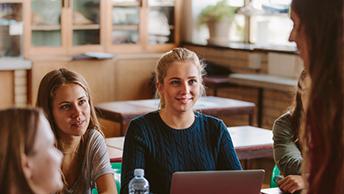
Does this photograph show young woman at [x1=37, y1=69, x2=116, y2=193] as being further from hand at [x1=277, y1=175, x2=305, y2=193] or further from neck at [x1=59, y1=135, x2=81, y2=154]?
hand at [x1=277, y1=175, x2=305, y2=193]

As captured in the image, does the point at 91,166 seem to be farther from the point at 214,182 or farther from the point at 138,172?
the point at 214,182

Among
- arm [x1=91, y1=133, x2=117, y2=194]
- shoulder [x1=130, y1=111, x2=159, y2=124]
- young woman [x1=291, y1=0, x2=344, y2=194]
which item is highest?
young woman [x1=291, y1=0, x2=344, y2=194]

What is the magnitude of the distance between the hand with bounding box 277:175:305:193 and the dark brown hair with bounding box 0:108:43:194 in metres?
1.86

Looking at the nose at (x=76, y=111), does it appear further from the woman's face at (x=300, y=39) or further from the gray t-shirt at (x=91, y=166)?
the woman's face at (x=300, y=39)

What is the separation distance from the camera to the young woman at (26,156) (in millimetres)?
1566

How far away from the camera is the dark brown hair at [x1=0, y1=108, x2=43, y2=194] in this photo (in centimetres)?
156

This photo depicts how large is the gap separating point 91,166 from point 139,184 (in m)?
0.25

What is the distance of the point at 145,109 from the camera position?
6.07 meters

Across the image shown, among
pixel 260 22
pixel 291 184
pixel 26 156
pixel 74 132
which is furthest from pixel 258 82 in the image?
pixel 26 156

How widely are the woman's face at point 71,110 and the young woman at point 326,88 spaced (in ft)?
5.67

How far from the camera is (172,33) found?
8703 millimetres

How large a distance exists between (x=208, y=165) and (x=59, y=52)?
186 inches

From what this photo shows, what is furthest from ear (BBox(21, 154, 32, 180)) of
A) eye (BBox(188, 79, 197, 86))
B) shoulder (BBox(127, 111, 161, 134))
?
eye (BBox(188, 79, 197, 86))

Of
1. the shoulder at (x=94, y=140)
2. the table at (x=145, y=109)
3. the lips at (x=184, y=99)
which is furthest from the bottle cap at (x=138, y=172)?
the table at (x=145, y=109)
